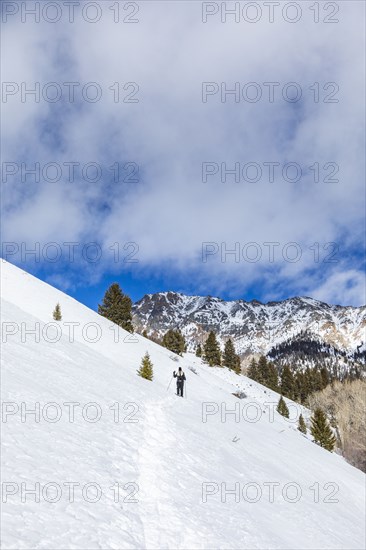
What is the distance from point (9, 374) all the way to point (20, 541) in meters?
7.71

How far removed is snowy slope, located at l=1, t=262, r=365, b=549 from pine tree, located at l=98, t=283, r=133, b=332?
30749 mm

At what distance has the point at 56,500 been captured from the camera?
19.9 ft

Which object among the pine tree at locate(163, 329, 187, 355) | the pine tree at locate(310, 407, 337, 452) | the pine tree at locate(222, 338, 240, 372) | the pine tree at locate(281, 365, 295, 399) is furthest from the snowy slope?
the pine tree at locate(281, 365, 295, 399)

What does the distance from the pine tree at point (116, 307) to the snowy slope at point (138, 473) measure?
3075 cm

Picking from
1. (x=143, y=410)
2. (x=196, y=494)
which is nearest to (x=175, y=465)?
(x=196, y=494)

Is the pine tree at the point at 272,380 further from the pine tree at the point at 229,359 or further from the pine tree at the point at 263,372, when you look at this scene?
the pine tree at the point at 229,359

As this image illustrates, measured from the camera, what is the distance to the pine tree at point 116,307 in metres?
51.4

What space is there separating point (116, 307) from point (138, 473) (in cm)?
4482

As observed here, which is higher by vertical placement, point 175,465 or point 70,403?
point 70,403

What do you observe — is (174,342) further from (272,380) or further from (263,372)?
(263,372)

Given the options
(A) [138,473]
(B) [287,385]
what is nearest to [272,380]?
(B) [287,385]

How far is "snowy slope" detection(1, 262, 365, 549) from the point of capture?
5.98m

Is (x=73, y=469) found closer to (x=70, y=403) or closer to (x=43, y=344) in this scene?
(x=70, y=403)

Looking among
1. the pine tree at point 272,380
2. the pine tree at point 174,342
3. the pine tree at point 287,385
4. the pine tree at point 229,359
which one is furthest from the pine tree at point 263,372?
the pine tree at point 174,342
